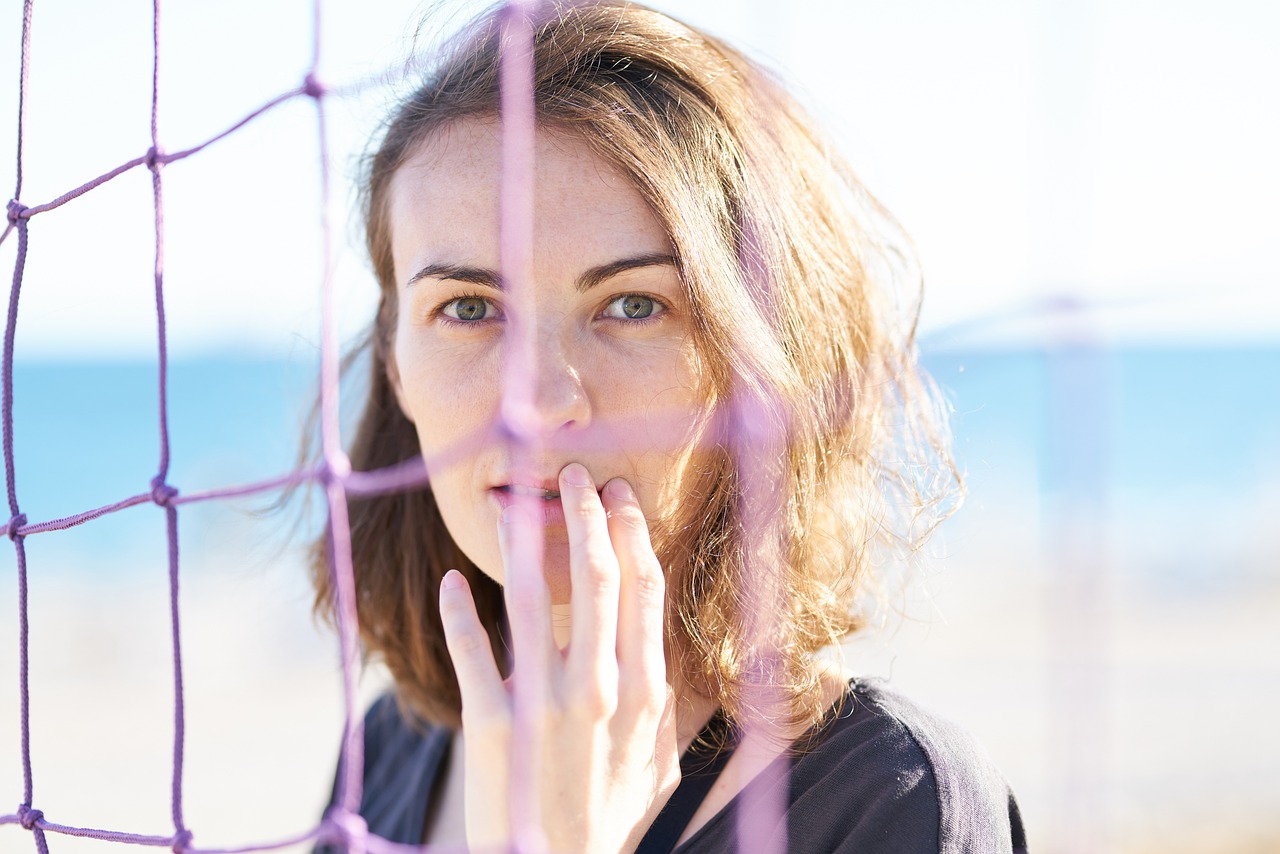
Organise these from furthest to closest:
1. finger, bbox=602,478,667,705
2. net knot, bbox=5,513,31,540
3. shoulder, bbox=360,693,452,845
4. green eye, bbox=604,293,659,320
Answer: shoulder, bbox=360,693,452,845, net knot, bbox=5,513,31,540, green eye, bbox=604,293,659,320, finger, bbox=602,478,667,705

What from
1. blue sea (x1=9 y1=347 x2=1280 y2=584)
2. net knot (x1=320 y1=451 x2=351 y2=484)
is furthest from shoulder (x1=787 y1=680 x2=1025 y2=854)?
blue sea (x1=9 y1=347 x2=1280 y2=584)

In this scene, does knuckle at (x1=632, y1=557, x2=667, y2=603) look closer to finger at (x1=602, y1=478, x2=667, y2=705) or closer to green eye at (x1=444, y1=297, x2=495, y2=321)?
finger at (x1=602, y1=478, x2=667, y2=705)

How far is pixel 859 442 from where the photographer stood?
116 centimetres

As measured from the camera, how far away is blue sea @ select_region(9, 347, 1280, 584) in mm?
7535

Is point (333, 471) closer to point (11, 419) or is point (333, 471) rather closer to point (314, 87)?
point (314, 87)

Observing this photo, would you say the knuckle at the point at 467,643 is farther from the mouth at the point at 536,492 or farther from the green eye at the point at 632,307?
the green eye at the point at 632,307

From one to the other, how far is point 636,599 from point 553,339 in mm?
232

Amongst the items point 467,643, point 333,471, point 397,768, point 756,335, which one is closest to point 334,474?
point 333,471

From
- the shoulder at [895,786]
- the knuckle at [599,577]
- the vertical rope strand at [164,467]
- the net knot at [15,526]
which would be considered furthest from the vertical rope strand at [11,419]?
the shoulder at [895,786]

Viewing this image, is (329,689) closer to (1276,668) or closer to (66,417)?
(1276,668)

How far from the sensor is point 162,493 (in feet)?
3.22

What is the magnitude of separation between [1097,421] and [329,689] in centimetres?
487

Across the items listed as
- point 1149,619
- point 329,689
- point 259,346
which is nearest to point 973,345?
point 329,689

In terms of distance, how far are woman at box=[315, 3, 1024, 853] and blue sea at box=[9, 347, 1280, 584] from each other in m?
3.96
